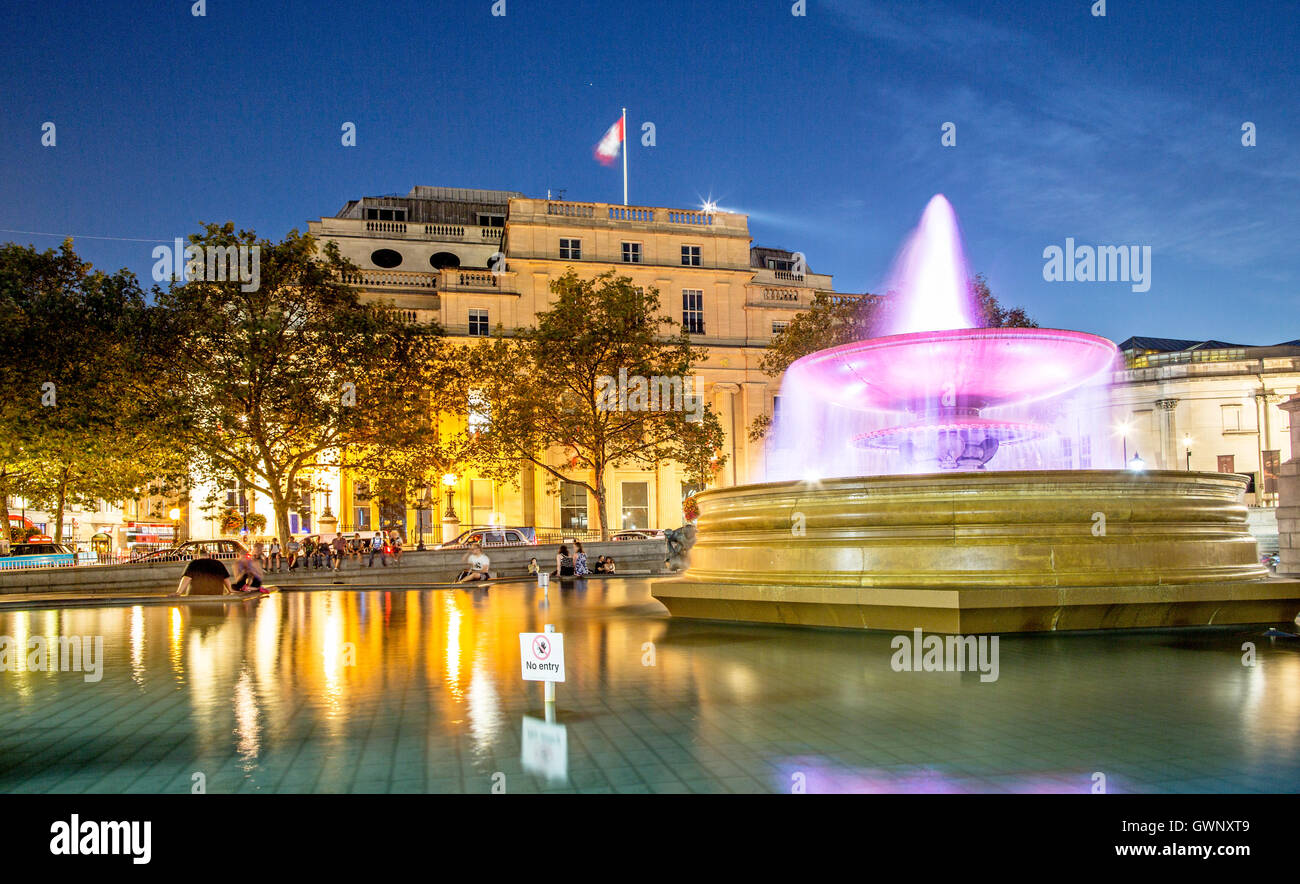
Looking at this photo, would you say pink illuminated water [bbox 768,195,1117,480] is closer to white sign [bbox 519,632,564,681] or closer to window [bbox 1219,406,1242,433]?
white sign [bbox 519,632,564,681]

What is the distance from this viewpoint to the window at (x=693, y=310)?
5331 centimetres

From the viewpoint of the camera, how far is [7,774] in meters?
5.02

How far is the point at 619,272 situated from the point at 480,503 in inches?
A: 585

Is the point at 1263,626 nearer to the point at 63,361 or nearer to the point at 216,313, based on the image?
the point at 216,313

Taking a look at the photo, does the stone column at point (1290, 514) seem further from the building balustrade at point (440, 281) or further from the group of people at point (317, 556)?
the building balustrade at point (440, 281)

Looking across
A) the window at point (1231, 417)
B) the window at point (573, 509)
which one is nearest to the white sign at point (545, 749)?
the window at point (573, 509)

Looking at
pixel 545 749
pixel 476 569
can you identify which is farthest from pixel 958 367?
pixel 476 569

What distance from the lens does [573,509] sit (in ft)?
169

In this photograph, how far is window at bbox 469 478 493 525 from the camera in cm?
4959

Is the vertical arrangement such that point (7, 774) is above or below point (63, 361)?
below

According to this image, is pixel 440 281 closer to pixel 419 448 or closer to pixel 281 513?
pixel 419 448
